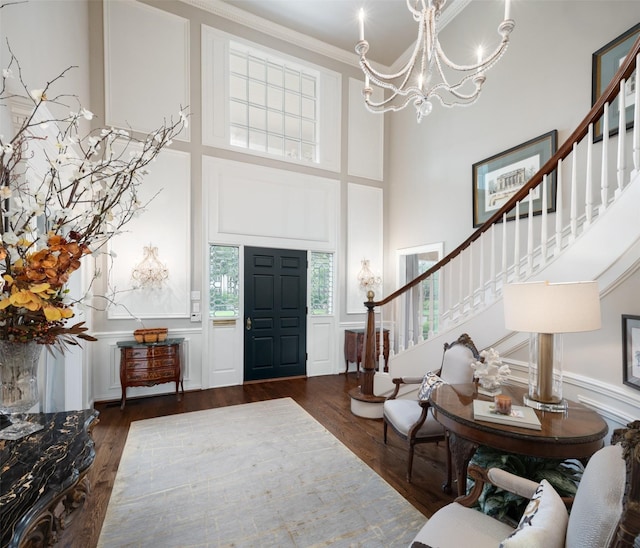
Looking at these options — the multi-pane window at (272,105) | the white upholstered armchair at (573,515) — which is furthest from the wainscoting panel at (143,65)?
the white upholstered armchair at (573,515)

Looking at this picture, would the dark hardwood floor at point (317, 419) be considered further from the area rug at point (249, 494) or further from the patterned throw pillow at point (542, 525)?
the patterned throw pillow at point (542, 525)

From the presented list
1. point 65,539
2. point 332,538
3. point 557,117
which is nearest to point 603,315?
point 332,538

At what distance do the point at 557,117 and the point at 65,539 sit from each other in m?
5.28

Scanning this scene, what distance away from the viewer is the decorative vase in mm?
1121

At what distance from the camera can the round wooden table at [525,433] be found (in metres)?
1.48

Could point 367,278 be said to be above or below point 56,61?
below

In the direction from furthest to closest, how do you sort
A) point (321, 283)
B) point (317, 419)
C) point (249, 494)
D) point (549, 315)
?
point (321, 283)
point (317, 419)
point (249, 494)
point (549, 315)

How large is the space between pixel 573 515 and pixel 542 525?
103 millimetres

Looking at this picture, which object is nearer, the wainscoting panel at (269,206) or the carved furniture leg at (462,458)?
the carved furniture leg at (462,458)

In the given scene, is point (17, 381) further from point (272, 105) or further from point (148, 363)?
point (272, 105)

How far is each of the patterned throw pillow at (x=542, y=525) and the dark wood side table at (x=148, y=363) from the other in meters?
3.92

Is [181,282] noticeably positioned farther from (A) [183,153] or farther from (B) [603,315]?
(B) [603,315]

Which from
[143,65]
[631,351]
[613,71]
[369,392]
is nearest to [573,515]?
[631,351]

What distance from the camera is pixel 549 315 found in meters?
1.62
